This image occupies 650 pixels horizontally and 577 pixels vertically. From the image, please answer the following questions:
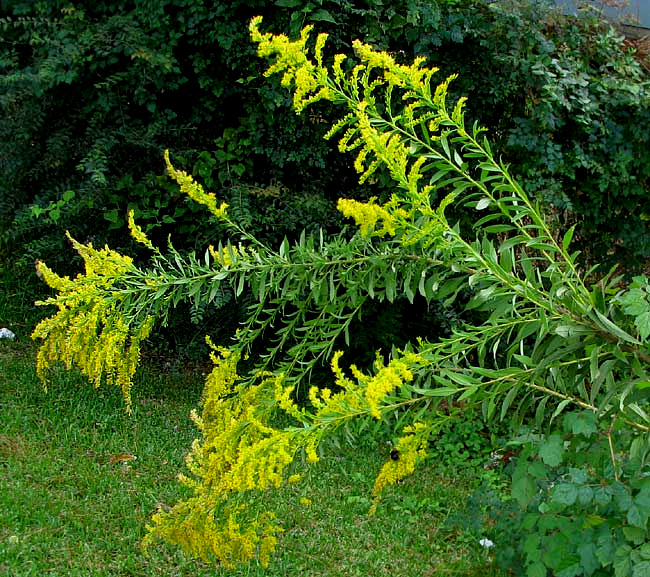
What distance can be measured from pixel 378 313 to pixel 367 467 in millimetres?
920

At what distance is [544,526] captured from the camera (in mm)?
2279

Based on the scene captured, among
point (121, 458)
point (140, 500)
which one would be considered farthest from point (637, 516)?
point (121, 458)

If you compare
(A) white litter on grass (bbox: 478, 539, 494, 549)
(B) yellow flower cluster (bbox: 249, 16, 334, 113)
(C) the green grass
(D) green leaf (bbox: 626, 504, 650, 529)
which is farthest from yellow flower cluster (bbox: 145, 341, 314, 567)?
(A) white litter on grass (bbox: 478, 539, 494, 549)

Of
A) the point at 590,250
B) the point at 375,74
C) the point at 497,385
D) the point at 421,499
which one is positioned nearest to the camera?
the point at 497,385

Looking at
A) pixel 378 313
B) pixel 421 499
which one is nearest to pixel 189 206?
pixel 378 313

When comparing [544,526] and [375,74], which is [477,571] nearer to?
[544,526]

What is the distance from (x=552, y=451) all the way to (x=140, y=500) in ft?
6.79

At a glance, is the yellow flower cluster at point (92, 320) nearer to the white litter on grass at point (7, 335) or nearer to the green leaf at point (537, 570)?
the green leaf at point (537, 570)

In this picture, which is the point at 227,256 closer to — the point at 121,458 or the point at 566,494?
the point at 566,494

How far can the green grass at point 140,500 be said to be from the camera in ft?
10.1

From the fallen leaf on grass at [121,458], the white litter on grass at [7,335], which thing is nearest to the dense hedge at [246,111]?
the white litter on grass at [7,335]

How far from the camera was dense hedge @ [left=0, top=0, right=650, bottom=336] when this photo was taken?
14.2 feet

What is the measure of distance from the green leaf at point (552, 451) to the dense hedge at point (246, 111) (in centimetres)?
246

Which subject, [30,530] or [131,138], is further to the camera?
[131,138]
